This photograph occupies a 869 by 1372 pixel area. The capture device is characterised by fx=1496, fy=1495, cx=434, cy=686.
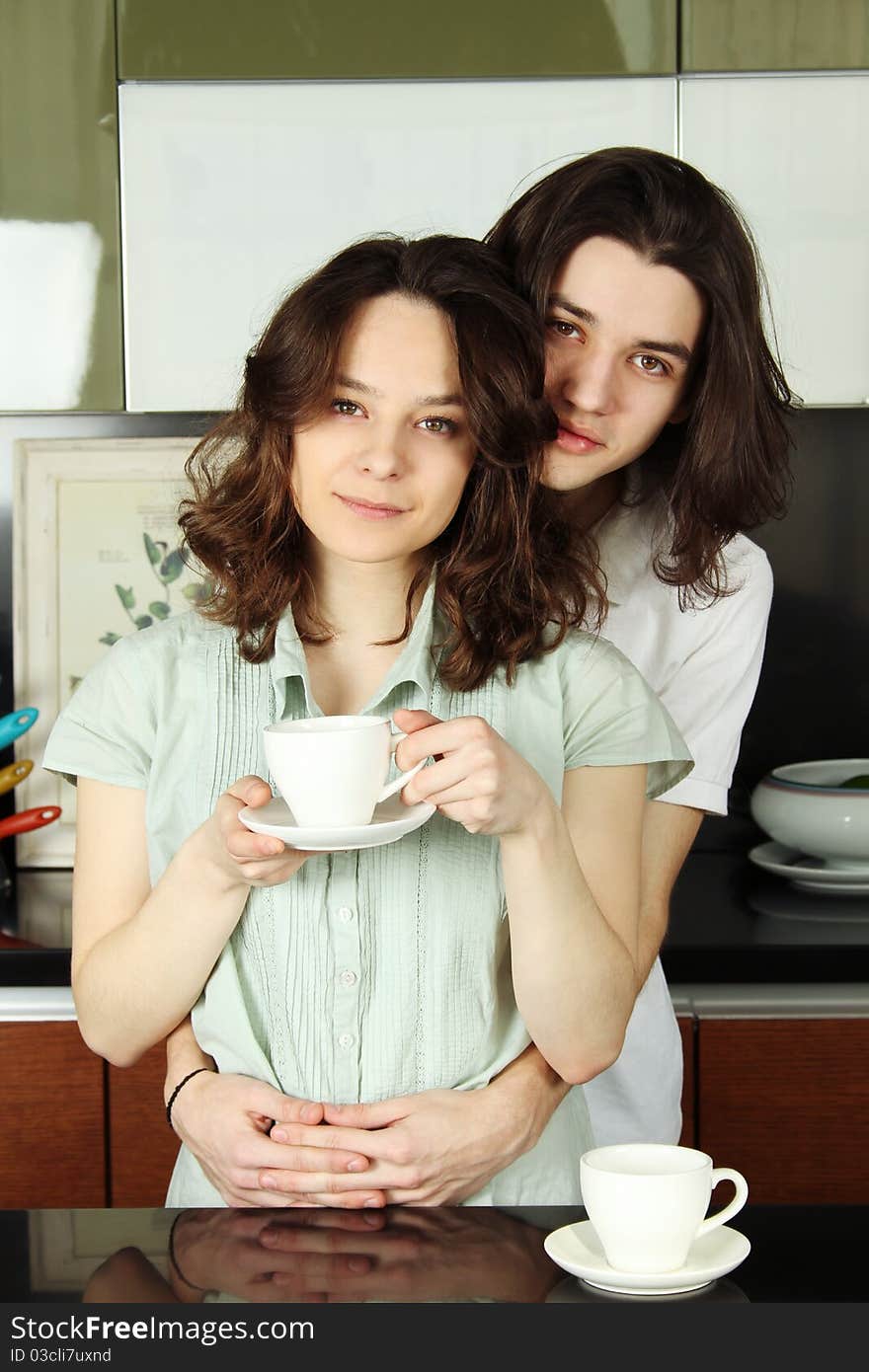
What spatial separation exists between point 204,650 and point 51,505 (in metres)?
1.20

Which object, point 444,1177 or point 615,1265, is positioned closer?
point 615,1265

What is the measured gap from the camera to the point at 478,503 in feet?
4.17

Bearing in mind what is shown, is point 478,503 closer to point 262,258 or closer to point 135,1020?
point 135,1020

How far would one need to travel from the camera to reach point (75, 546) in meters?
2.36

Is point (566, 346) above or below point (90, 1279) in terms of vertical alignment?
above

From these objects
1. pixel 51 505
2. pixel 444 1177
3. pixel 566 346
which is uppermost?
pixel 566 346

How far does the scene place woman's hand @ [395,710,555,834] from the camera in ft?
3.19

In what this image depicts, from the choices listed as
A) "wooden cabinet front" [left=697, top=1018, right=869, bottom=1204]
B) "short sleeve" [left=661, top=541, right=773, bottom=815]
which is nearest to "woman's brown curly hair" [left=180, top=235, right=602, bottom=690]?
"short sleeve" [left=661, top=541, right=773, bottom=815]

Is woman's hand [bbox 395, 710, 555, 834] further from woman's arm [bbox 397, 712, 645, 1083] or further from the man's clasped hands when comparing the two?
the man's clasped hands

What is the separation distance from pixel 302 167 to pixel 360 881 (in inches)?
49.2

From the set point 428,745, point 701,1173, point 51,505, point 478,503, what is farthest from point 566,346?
point 51,505

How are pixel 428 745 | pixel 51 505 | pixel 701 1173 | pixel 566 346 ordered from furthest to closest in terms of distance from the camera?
pixel 51 505 < pixel 566 346 < pixel 428 745 < pixel 701 1173

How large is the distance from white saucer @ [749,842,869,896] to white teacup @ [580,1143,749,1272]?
128cm

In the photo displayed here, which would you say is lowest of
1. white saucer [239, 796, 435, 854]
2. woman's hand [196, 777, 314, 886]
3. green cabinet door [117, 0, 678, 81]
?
woman's hand [196, 777, 314, 886]
